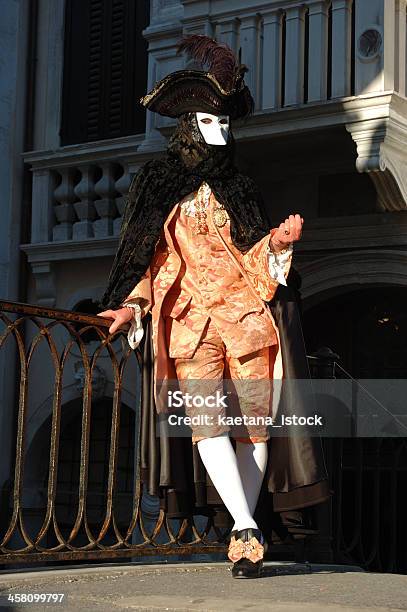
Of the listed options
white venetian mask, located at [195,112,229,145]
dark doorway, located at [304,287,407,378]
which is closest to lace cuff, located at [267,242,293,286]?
white venetian mask, located at [195,112,229,145]

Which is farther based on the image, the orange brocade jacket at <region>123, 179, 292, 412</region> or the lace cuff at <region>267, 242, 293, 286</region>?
the orange brocade jacket at <region>123, 179, 292, 412</region>

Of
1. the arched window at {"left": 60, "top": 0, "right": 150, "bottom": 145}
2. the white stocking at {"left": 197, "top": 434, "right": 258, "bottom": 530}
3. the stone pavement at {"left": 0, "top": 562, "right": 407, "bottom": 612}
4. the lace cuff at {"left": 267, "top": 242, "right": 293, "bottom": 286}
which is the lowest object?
the stone pavement at {"left": 0, "top": 562, "right": 407, "bottom": 612}

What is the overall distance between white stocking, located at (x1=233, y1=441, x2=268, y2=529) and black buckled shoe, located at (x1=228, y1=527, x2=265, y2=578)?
272mm

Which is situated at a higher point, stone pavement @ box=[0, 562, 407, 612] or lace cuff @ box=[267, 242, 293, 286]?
lace cuff @ box=[267, 242, 293, 286]

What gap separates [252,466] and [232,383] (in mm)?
334

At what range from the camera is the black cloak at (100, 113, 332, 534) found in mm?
4883

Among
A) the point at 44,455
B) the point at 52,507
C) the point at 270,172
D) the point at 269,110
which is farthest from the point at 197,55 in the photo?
the point at 44,455

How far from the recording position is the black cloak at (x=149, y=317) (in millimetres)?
4883

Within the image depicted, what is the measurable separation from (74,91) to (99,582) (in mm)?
6734

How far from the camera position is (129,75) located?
10.4m

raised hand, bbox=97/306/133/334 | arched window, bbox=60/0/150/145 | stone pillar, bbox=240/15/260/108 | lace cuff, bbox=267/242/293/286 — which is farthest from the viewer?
arched window, bbox=60/0/150/145

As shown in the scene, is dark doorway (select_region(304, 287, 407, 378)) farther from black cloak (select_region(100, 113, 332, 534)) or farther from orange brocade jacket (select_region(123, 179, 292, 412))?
orange brocade jacket (select_region(123, 179, 292, 412))

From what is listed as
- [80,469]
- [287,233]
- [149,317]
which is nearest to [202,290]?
[149,317]

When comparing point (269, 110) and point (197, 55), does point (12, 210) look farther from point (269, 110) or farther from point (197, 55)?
point (197, 55)
